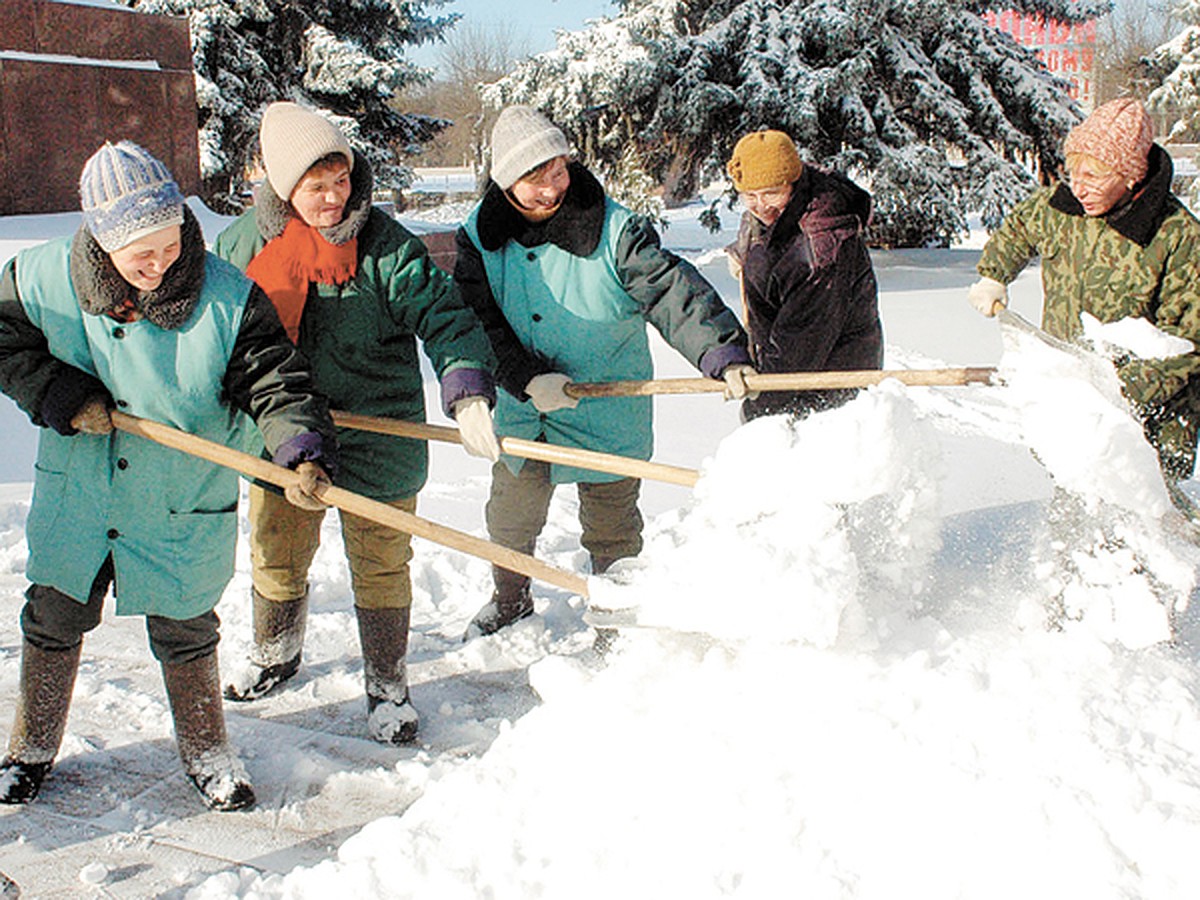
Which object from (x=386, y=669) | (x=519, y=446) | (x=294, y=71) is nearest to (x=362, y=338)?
(x=519, y=446)

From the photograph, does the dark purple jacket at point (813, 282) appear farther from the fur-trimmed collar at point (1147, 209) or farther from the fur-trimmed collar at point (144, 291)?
the fur-trimmed collar at point (144, 291)

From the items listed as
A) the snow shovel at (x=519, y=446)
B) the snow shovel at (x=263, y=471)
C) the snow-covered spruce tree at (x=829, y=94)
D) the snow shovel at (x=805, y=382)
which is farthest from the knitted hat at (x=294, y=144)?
the snow-covered spruce tree at (x=829, y=94)

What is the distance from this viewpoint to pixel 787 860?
1887mm

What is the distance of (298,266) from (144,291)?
1.68ft

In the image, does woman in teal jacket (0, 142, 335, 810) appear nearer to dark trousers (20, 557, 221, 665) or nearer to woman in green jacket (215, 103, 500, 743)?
dark trousers (20, 557, 221, 665)

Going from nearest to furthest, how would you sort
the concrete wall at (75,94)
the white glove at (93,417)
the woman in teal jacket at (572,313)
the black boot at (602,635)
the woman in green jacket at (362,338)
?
the white glove at (93,417) < the woman in green jacket at (362,338) < the woman in teal jacket at (572,313) < the black boot at (602,635) < the concrete wall at (75,94)

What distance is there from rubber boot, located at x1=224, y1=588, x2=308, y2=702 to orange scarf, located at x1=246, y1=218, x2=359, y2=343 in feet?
2.96

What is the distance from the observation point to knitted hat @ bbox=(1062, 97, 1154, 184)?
2627 mm

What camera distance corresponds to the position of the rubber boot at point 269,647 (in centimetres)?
319

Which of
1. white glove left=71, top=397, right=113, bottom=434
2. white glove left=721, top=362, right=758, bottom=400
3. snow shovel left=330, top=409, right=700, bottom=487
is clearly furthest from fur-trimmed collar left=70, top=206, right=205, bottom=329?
white glove left=721, top=362, right=758, bottom=400

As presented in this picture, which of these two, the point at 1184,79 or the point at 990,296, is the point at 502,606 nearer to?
the point at 990,296

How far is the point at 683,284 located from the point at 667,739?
142 centimetres

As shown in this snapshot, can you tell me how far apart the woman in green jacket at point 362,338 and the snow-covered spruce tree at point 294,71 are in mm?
12333

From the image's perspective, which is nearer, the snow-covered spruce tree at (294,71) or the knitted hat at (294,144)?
the knitted hat at (294,144)
